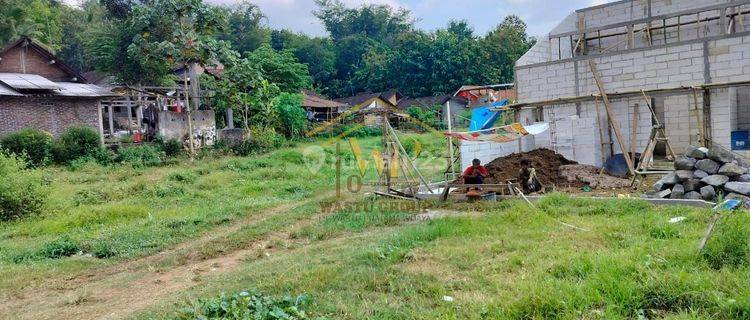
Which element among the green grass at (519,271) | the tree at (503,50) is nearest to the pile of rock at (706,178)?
the green grass at (519,271)

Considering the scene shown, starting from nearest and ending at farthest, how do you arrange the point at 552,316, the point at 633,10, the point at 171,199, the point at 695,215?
1. the point at 552,316
2. the point at 695,215
3. the point at 171,199
4. the point at 633,10

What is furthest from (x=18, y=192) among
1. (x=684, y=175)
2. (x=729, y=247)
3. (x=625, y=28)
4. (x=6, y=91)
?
(x=625, y=28)

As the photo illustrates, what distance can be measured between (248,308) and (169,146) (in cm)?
1517

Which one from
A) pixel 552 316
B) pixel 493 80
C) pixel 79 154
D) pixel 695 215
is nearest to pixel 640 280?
pixel 552 316

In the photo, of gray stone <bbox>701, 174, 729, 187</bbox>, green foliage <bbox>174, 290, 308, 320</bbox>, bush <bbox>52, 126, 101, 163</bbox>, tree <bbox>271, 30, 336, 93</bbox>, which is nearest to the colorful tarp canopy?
gray stone <bbox>701, 174, 729, 187</bbox>

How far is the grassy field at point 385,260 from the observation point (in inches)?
155

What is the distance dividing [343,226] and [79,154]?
1203cm

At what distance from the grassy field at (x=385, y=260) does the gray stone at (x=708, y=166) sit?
4.21 feet

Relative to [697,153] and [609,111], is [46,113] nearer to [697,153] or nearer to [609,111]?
[609,111]

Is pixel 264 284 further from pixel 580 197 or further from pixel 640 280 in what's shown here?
pixel 580 197

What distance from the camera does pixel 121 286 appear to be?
5645 mm

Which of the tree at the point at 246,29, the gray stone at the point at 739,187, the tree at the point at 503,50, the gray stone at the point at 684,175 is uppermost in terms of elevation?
the tree at the point at 246,29

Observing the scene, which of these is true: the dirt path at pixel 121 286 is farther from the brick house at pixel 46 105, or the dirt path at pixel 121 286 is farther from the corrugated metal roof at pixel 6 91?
the brick house at pixel 46 105

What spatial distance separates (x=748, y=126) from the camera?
1177 cm
